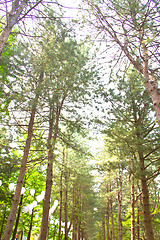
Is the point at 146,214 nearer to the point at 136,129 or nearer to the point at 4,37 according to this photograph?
the point at 136,129

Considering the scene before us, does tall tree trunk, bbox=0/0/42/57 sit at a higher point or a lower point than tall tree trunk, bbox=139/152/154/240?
higher

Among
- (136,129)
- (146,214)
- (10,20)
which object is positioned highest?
(10,20)

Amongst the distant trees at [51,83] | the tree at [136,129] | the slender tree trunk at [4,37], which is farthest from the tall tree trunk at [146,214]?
the slender tree trunk at [4,37]

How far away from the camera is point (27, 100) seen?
677 cm

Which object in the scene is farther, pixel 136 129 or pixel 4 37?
pixel 136 129

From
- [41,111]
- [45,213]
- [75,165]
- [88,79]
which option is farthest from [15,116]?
[75,165]

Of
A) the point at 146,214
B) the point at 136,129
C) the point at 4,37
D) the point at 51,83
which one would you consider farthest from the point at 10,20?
the point at 146,214

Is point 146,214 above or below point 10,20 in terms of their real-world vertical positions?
below

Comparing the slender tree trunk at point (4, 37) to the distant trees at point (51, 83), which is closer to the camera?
the slender tree trunk at point (4, 37)

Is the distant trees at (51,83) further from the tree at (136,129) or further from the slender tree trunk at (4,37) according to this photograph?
the slender tree trunk at (4,37)

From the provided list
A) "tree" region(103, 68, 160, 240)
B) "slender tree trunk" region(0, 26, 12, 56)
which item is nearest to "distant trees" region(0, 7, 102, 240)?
"tree" region(103, 68, 160, 240)

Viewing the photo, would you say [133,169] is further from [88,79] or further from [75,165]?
[75,165]

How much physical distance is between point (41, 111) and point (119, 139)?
3.48 metres

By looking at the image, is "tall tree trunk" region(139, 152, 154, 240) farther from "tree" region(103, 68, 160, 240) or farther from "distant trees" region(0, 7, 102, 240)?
"distant trees" region(0, 7, 102, 240)
